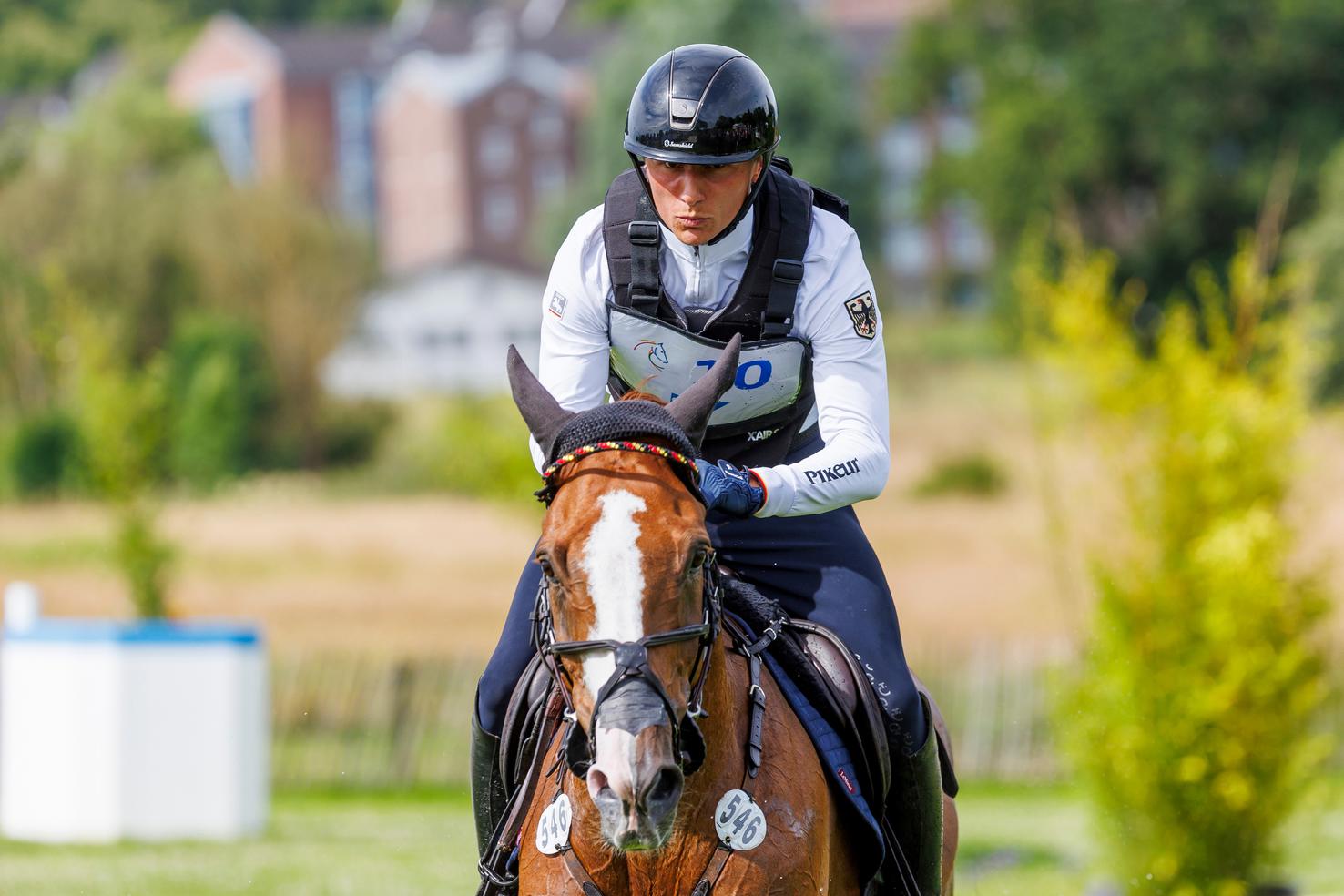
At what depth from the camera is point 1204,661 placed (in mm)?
12656

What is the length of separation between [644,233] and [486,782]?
1.62m

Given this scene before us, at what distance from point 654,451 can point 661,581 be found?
0.32 m

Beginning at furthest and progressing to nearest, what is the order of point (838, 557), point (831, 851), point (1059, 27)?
point (1059, 27) → point (838, 557) → point (831, 851)

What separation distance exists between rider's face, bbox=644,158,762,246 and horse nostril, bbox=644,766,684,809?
1670 mm

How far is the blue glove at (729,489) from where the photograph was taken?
4.32m

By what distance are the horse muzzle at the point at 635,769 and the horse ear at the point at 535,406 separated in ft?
2.22

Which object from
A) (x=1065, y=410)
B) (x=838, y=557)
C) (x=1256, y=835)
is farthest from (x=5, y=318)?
(x=838, y=557)

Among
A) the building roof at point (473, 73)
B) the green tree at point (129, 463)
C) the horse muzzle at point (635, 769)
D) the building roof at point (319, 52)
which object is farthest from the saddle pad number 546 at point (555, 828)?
the building roof at point (319, 52)

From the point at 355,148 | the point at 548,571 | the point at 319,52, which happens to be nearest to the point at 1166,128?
the point at 355,148

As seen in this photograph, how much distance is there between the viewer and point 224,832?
686 inches

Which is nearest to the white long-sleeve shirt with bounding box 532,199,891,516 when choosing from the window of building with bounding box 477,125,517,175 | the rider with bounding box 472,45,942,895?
the rider with bounding box 472,45,942,895

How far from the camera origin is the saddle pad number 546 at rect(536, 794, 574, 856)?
448 cm

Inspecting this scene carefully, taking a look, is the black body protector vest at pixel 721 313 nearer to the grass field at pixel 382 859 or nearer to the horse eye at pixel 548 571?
the horse eye at pixel 548 571

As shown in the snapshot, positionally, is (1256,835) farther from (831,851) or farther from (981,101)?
(981,101)
